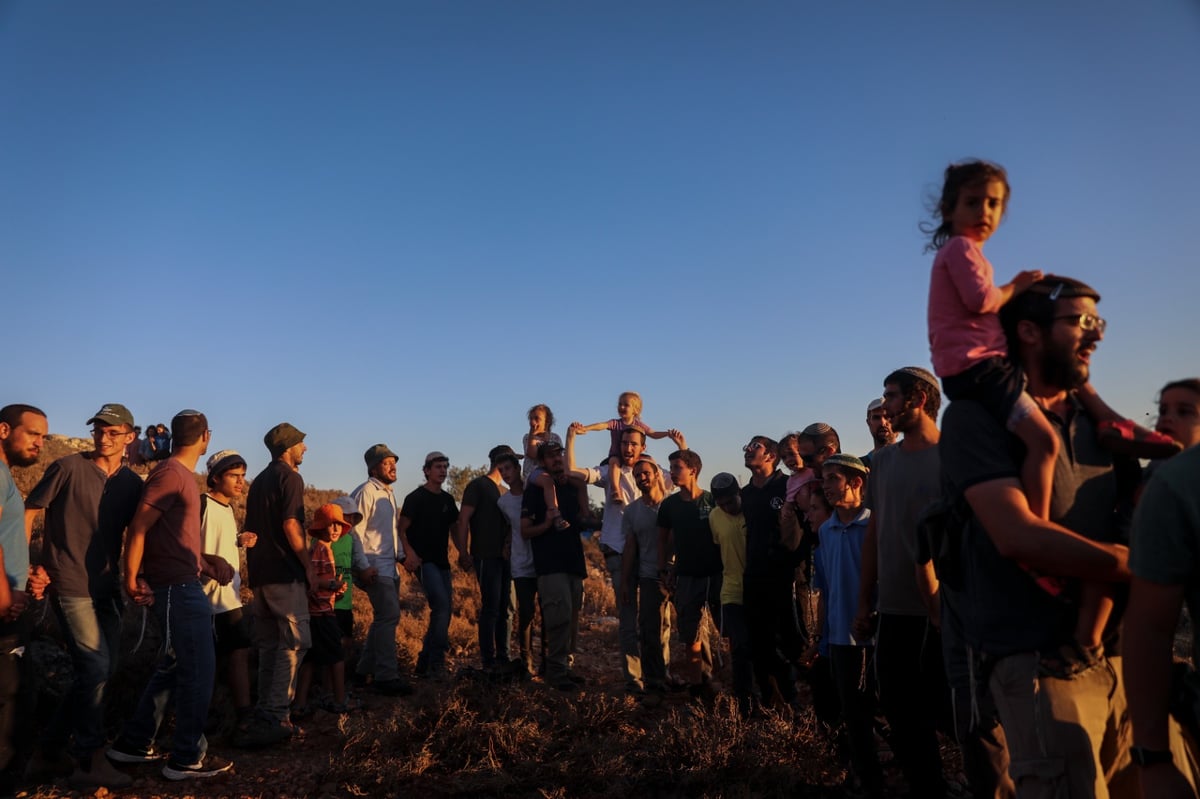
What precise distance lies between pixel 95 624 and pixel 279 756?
183 cm

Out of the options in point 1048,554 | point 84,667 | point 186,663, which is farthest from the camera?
point 186,663

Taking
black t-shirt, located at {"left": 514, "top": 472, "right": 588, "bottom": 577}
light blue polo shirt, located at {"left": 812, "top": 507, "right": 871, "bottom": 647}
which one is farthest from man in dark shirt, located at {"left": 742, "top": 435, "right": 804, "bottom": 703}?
black t-shirt, located at {"left": 514, "top": 472, "right": 588, "bottom": 577}

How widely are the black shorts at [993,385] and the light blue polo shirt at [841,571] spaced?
2.73 metres

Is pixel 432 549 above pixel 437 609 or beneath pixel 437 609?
above

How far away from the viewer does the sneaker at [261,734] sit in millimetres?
7062

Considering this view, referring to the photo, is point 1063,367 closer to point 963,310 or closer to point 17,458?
point 963,310

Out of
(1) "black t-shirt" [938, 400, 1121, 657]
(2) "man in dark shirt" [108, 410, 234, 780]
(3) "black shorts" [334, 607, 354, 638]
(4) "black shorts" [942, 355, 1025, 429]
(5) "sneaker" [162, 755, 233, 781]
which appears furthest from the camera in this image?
(3) "black shorts" [334, 607, 354, 638]

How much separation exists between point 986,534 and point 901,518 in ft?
6.36

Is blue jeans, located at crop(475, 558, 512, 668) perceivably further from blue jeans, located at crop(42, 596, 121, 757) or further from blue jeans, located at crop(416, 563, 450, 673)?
blue jeans, located at crop(42, 596, 121, 757)

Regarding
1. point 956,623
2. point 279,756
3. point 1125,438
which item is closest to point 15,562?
point 279,756

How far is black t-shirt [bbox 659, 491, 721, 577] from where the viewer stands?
27.1 feet

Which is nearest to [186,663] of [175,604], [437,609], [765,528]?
[175,604]

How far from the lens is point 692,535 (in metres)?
8.34

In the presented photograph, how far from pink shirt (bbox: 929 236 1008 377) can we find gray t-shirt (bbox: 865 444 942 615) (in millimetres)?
1722
